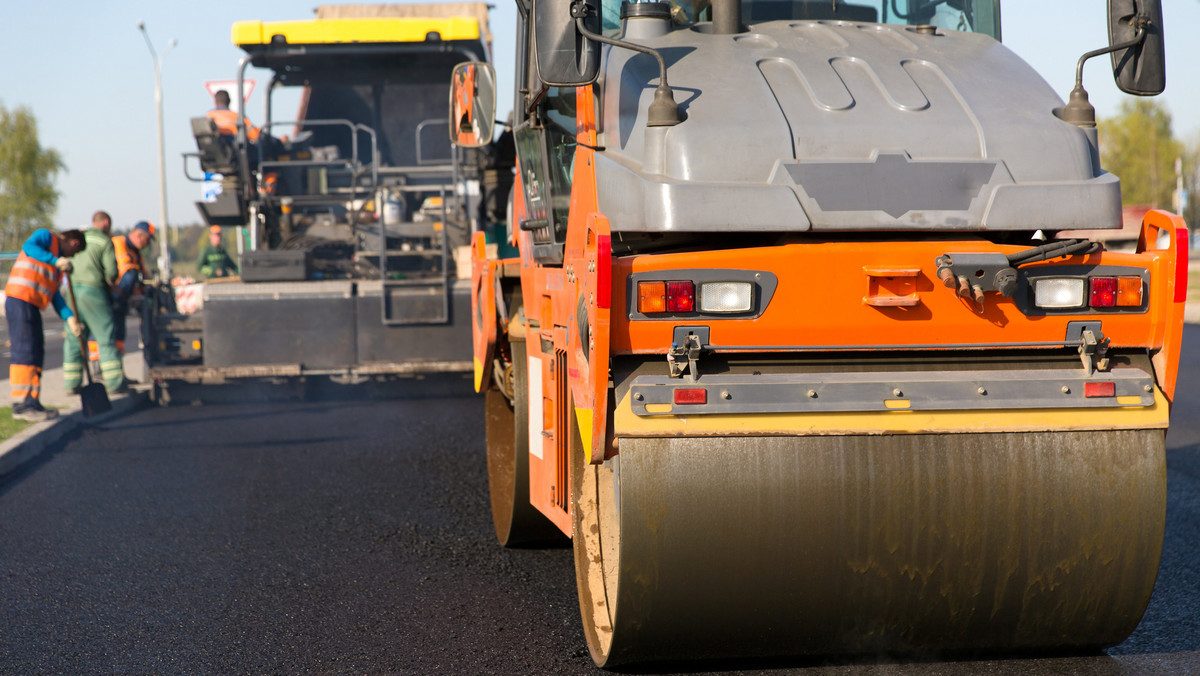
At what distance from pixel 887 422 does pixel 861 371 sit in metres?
0.16

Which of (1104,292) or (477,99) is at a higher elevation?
(477,99)

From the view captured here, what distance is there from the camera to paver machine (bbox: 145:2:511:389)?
33.5 feet

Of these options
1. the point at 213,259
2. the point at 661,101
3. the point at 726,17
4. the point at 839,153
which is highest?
the point at 726,17

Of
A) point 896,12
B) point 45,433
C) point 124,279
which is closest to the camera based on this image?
point 896,12

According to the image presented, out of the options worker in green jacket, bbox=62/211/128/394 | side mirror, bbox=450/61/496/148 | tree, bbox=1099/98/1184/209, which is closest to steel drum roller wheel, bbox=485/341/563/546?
side mirror, bbox=450/61/496/148

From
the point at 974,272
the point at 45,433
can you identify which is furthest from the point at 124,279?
the point at 974,272

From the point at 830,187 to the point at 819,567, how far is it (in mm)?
1018

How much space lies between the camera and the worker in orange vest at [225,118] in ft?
36.0

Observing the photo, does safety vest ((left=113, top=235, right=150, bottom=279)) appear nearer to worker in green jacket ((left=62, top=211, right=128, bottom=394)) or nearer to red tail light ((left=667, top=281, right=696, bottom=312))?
worker in green jacket ((left=62, top=211, right=128, bottom=394))

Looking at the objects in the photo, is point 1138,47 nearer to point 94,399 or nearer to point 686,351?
point 686,351

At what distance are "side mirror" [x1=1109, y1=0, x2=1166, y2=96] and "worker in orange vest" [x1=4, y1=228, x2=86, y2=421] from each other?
829cm

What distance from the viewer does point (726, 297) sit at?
10.3 feet

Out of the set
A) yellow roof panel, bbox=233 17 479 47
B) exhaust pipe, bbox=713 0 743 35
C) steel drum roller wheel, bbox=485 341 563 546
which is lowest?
steel drum roller wheel, bbox=485 341 563 546

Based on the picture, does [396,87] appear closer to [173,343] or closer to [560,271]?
[173,343]
